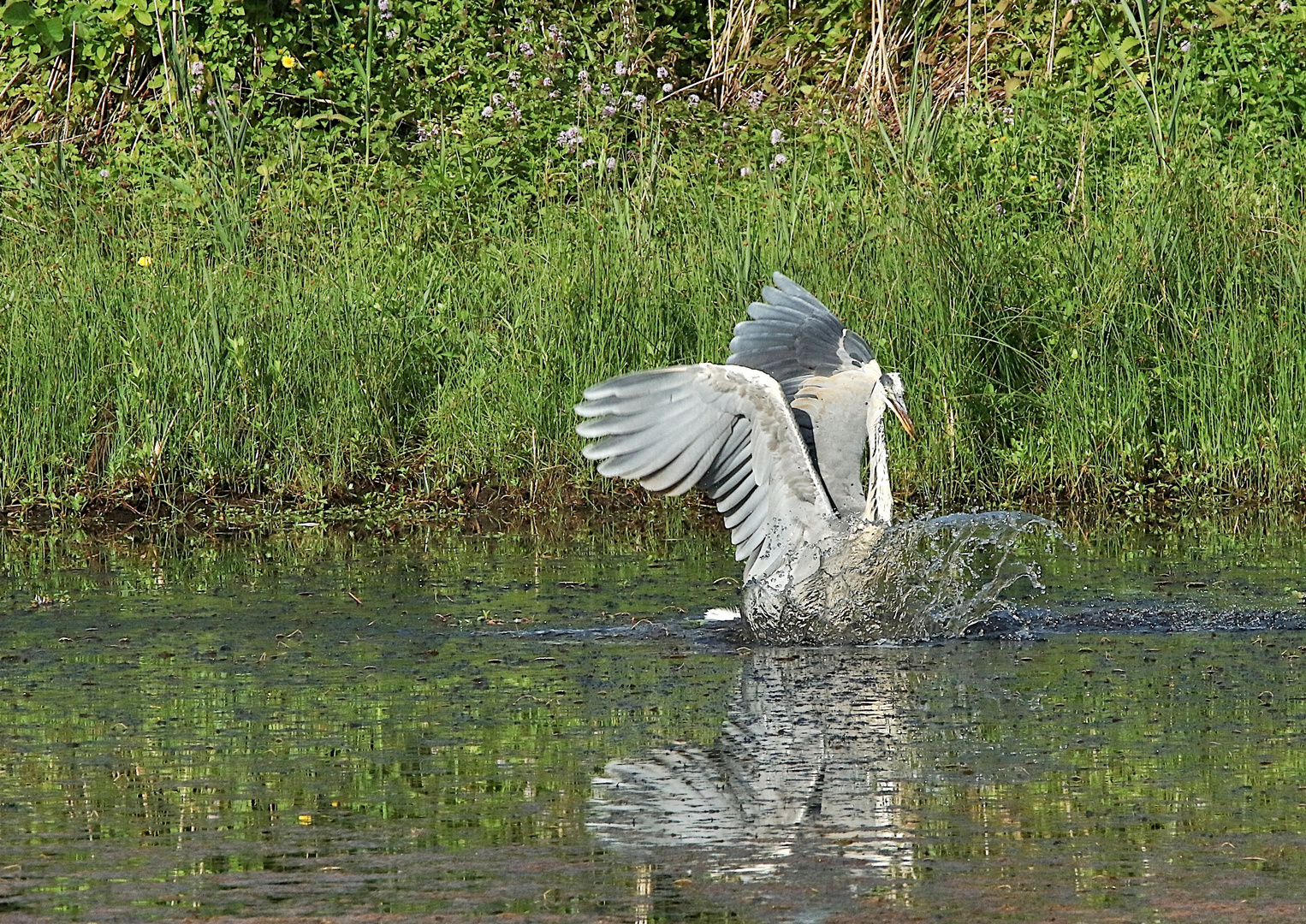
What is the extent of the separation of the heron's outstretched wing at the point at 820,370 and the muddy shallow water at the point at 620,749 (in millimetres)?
537

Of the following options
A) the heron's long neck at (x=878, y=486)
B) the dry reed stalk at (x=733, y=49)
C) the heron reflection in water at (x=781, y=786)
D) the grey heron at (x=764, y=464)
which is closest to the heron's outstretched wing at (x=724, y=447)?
the grey heron at (x=764, y=464)

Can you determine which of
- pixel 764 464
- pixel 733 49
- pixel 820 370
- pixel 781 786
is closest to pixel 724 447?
pixel 764 464

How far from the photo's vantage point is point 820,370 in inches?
274

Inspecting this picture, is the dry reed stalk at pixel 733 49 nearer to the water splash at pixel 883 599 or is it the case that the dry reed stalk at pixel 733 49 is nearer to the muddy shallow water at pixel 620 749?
the muddy shallow water at pixel 620 749

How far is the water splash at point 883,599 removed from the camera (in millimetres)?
6129

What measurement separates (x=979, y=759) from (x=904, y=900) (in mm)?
1025

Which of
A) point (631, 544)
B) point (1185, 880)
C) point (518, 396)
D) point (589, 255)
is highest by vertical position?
point (589, 255)

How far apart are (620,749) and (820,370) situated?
8.42ft

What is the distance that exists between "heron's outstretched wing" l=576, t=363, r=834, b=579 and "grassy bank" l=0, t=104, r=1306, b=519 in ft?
5.96

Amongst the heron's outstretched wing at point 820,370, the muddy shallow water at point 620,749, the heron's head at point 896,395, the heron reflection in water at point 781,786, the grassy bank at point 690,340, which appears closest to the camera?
the muddy shallow water at point 620,749

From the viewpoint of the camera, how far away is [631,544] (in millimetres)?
7535

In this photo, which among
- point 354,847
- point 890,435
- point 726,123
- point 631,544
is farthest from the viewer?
point 726,123

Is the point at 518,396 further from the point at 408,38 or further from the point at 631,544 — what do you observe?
the point at 408,38

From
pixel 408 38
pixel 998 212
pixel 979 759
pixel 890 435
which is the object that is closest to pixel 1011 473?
pixel 890 435
